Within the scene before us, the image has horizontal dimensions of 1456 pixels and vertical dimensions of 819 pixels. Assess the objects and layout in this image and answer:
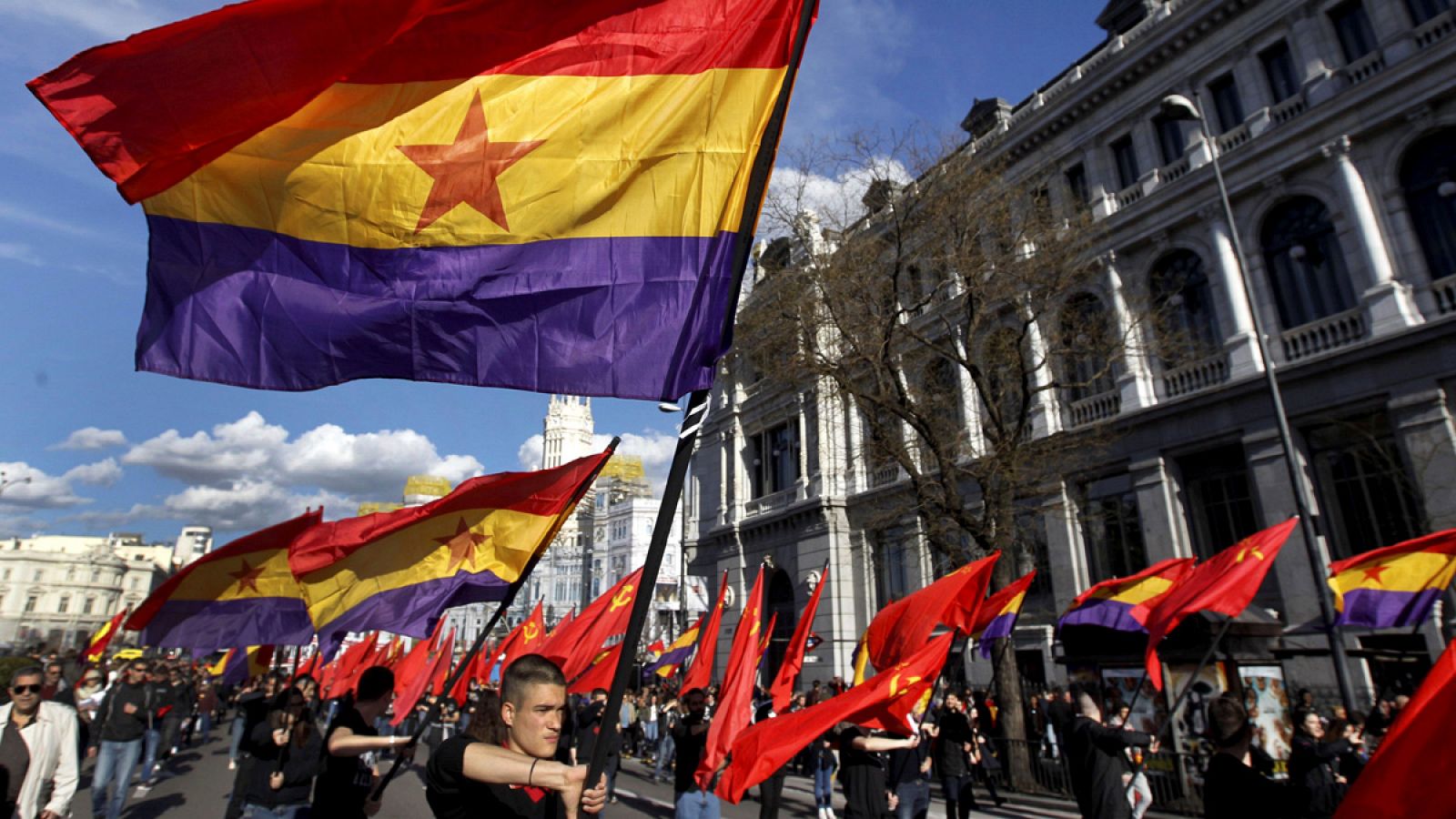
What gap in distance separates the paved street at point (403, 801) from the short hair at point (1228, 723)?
8.18 m

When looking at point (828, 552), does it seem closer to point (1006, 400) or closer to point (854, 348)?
point (1006, 400)

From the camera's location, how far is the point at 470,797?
3100 millimetres

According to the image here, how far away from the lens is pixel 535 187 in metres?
4.08

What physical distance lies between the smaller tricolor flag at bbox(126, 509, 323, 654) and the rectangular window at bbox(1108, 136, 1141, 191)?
2029 cm

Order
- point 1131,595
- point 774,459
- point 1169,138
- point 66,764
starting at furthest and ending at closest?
point 774,459 → point 1169,138 → point 1131,595 → point 66,764

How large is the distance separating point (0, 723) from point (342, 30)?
4.90 metres

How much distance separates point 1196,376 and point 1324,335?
8.26 feet

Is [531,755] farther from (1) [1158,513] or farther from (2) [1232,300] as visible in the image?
(2) [1232,300]

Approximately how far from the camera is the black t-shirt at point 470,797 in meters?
3.07

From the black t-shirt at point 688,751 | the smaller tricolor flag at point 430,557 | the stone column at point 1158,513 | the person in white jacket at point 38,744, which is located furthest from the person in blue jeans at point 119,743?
the stone column at point 1158,513

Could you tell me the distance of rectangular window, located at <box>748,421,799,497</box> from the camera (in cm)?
3055

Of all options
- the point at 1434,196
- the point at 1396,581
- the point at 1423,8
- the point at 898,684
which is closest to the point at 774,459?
the point at 1434,196

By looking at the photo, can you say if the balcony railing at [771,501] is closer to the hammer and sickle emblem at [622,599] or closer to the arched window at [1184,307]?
the arched window at [1184,307]

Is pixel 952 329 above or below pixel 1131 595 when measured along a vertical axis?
above
